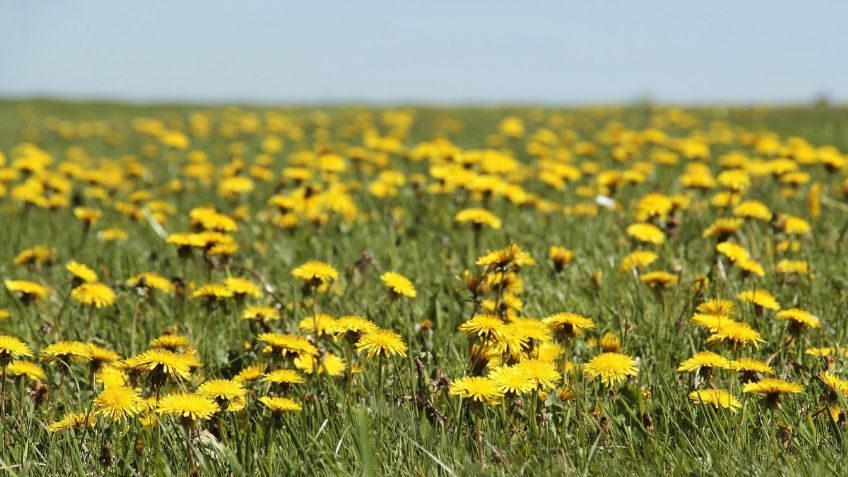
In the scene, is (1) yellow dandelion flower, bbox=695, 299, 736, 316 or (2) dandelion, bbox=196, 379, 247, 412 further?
(1) yellow dandelion flower, bbox=695, 299, 736, 316

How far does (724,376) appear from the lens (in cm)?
223

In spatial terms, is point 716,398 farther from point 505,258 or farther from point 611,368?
point 505,258

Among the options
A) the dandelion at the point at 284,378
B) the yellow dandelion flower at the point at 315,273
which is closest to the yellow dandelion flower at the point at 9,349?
the dandelion at the point at 284,378

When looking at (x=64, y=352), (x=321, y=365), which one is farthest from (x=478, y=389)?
(x=64, y=352)

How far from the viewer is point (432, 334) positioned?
2.60m

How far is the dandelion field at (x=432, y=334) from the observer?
71.8 inches

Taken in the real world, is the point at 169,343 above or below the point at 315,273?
below

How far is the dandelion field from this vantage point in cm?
182

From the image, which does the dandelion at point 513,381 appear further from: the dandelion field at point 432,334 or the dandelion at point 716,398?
the dandelion at point 716,398

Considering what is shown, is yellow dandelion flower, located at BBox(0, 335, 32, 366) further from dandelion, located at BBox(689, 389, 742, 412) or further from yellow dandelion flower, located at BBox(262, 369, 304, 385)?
dandelion, located at BBox(689, 389, 742, 412)

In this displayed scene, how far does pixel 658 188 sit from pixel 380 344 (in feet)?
12.6

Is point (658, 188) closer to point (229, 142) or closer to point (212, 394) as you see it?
point (212, 394)

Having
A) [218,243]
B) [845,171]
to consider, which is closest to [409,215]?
[218,243]

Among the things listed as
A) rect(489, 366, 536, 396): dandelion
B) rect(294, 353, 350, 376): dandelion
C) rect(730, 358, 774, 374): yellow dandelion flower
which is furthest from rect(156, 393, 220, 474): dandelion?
rect(730, 358, 774, 374): yellow dandelion flower
